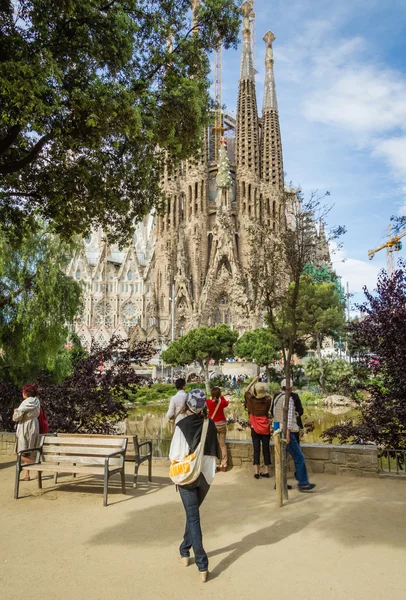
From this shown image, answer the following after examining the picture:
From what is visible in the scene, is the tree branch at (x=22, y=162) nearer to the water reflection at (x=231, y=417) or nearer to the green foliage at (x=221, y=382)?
the water reflection at (x=231, y=417)

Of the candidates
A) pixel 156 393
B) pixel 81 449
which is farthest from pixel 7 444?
pixel 156 393

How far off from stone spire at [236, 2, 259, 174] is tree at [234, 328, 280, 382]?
19.4m

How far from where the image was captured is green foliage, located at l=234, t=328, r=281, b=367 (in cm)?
2828

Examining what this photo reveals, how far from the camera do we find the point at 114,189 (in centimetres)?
719

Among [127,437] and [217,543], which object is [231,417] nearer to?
[127,437]

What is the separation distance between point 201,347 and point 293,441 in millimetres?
21884

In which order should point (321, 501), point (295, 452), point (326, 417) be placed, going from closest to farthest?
point (321, 501) → point (295, 452) → point (326, 417)

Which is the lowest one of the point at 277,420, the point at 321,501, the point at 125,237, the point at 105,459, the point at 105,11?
the point at 321,501

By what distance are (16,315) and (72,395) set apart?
3964 millimetres

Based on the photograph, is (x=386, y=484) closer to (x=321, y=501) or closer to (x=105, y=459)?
(x=321, y=501)

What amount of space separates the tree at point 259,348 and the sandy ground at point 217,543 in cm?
2251

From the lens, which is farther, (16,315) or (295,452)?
(16,315)

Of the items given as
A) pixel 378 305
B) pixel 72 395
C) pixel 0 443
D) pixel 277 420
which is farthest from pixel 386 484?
pixel 0 443

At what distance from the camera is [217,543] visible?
3.92 metres
